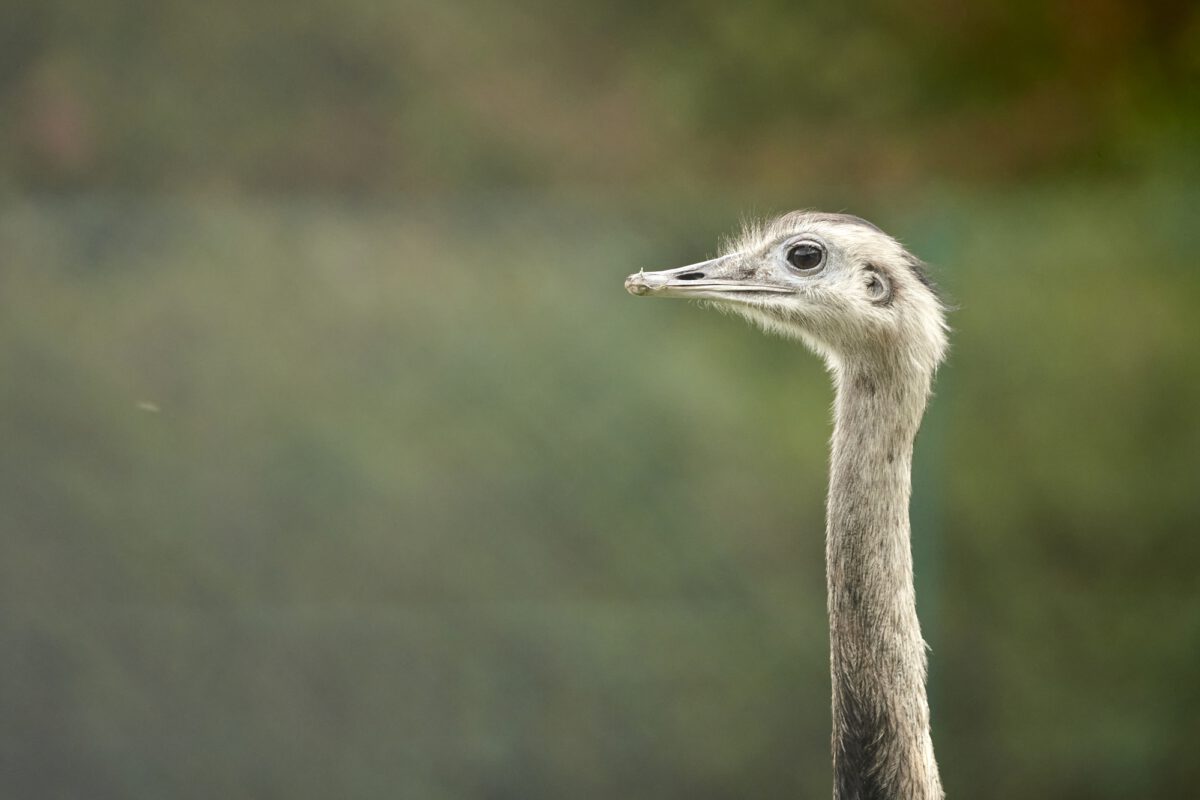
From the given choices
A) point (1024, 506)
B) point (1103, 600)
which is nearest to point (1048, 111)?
point (1024, 506)

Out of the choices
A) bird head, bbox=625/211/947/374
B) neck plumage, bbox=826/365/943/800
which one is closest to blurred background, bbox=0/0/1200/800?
bird head, bbox=625/211/947/374

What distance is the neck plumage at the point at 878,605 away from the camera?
1.51 metres

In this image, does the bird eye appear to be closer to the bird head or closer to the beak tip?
the bird head

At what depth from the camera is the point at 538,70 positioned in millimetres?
2252

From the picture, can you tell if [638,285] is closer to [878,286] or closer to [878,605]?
[878,286]

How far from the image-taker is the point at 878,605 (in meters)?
1.51

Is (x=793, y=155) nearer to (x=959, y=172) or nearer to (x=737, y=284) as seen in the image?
(x=959, y=172)

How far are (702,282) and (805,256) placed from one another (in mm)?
127

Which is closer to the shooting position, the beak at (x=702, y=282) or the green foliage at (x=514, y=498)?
the beak at (x=702, y=282)

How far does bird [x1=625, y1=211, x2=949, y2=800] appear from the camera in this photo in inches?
59.6

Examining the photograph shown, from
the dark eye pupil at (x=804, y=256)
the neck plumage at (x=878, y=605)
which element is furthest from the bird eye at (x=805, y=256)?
the neck plumage at (x=878, y=605)

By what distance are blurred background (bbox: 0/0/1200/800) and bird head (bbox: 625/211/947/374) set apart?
0.63m

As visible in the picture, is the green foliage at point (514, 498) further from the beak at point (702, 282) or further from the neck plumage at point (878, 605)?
the neck plumage at point (878, 605)

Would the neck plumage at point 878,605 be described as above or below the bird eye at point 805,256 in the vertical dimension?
below
